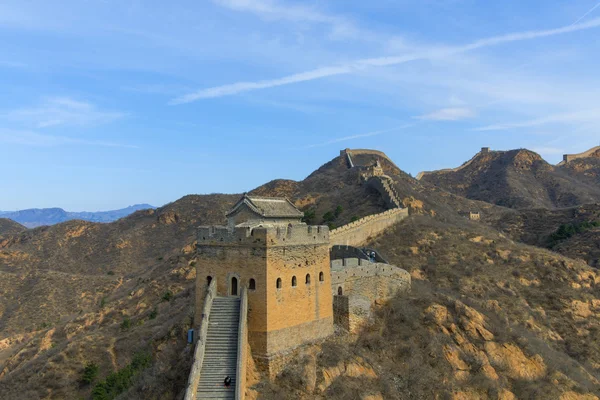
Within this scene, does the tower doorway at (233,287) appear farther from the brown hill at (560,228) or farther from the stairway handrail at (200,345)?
the brown hill at (560,228)

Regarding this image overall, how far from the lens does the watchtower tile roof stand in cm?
2186

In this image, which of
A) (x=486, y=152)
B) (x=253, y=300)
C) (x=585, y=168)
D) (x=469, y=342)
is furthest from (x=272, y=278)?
(x=585, y=168)

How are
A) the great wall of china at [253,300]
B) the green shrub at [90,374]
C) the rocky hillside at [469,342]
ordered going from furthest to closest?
1. the green shrub at [90,374]
2. the rocky hillside at [469,342]
3. the great wall of china at [253,300]

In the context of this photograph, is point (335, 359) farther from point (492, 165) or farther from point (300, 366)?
point (492, 165)

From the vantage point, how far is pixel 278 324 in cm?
1748

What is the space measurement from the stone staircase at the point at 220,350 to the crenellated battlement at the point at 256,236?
1948 mm

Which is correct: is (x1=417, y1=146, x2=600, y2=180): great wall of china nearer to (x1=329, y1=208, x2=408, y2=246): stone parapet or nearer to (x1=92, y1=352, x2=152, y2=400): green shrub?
(x1=329, y1=208, x2=408, y2=246): stone parapet

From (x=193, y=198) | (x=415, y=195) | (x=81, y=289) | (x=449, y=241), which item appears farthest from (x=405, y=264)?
(x=193, y=198)

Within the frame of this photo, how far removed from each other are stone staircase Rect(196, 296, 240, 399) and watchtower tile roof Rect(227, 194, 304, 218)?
5.24 m

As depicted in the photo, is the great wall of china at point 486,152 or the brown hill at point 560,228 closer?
the brown hill at point 560,228

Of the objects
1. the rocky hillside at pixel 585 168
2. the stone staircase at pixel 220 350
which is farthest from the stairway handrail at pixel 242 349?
the rocky hillside at pixel 585 168

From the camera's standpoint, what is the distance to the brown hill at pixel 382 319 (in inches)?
766

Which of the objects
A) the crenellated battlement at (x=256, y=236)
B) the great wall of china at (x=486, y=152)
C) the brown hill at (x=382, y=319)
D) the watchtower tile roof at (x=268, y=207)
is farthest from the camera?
the great wall of china at (x=486, y=152)

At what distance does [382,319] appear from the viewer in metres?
23.2
